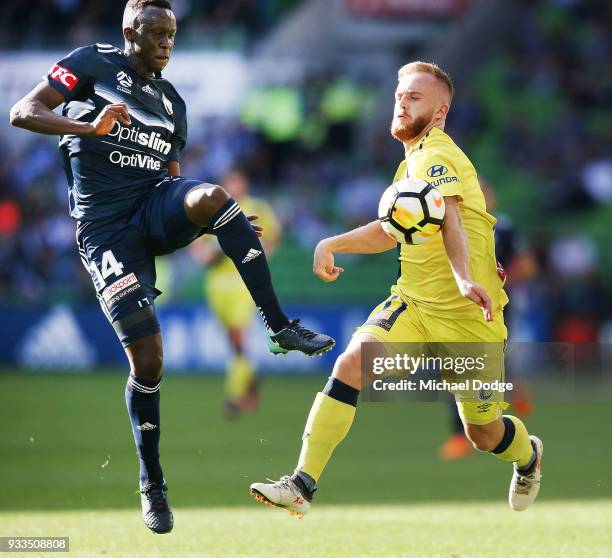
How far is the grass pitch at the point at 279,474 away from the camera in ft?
21.4

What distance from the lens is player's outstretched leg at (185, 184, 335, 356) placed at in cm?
600

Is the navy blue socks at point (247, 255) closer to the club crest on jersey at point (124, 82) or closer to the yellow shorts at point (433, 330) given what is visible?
the yellow shorts at point (433, 330)

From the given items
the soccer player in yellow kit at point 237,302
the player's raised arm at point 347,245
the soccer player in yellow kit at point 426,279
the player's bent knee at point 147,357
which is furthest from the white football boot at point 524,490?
the soccer player in yellow kit at point 237,302

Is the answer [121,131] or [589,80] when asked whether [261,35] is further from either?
[121,131]

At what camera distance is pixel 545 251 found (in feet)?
61.0

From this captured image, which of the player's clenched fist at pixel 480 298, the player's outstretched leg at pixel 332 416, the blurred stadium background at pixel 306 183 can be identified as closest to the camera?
the player's clenched fist at pixel 480 298

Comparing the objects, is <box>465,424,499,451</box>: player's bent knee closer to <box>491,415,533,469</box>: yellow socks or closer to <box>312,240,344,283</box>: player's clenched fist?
<box>491,415,533,469</box>: yellow socks

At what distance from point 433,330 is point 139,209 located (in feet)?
5.38

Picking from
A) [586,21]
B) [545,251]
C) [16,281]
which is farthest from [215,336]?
[586,21]

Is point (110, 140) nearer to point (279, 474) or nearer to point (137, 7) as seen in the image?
point (137, 7)

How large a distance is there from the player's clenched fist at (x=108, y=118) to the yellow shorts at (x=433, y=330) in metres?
1.53

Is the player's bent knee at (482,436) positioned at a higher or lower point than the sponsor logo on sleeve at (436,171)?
lower

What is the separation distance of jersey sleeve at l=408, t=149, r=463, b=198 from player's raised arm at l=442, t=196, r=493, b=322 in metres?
0.05

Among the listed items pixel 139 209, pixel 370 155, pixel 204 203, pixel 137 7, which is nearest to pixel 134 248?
pixel 139 209
